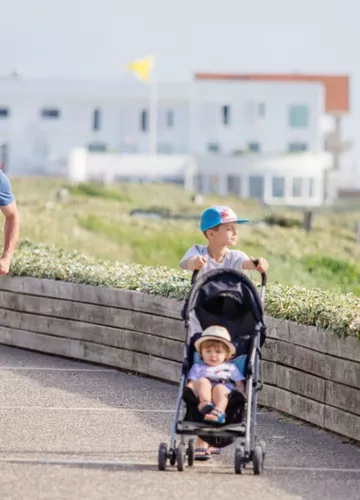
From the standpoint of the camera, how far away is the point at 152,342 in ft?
47.5

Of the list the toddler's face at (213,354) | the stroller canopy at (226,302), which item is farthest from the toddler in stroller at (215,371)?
the stroller canopy at (226,302)

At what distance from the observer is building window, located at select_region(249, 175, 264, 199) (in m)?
111

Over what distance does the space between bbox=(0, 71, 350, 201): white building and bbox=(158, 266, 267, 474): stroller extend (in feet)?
333

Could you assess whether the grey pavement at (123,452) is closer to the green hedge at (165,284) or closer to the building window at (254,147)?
the green hedge at (165,284)

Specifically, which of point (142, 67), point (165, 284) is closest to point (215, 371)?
point (165, 284)

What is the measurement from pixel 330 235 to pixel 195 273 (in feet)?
98.4

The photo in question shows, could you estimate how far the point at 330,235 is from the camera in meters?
40.5

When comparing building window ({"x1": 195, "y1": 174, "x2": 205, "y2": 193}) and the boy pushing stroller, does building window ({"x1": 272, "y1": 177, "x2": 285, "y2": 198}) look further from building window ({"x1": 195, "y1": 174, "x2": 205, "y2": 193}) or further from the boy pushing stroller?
the boy pushing stroller

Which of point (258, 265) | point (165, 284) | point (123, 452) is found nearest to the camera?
point (258, 265)

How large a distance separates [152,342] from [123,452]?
3830 mm

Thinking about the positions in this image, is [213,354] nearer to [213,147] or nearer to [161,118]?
[161,118]

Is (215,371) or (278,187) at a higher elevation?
(278,187)

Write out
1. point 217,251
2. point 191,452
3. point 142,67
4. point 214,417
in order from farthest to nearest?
1. point 142,67
2. point 217,251
3. point 191,452
4. point 214,417

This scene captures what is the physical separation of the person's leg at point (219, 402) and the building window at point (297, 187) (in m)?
102
